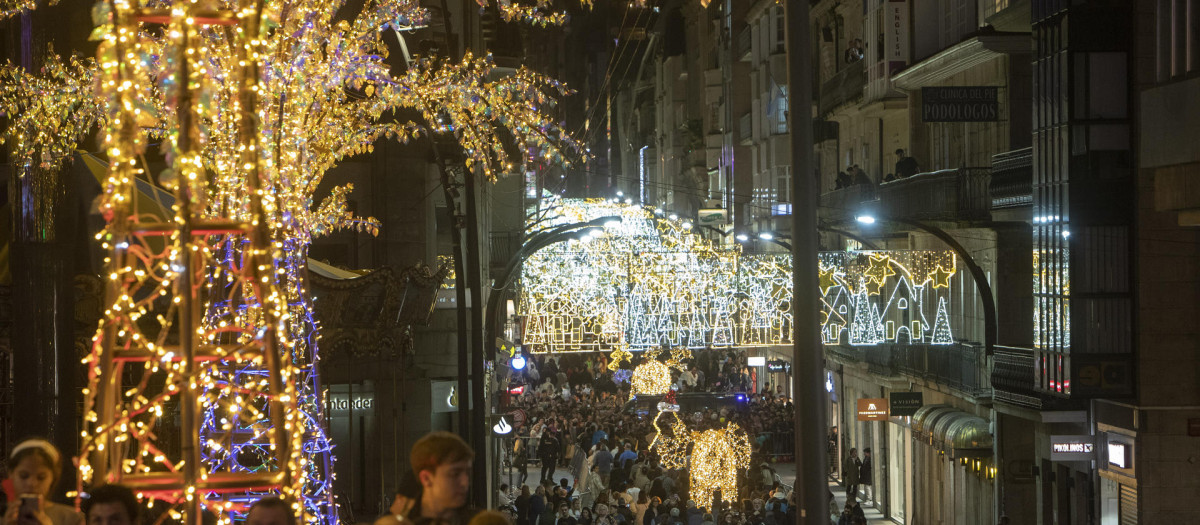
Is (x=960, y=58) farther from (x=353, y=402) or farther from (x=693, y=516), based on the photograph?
(x=353, y=402)

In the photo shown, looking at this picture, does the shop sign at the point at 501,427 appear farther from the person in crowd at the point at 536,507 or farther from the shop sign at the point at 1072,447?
the shop sign at the point at 1072,447

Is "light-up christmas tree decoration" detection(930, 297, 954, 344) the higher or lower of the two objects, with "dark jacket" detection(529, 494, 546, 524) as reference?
higher

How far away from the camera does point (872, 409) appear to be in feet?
95.7

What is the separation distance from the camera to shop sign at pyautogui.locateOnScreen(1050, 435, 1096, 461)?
70.6ft

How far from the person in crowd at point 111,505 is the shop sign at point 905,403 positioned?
24130 mm

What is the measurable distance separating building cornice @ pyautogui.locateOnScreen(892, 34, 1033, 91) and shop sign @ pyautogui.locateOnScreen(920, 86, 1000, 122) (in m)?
0.78

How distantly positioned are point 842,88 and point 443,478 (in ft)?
110

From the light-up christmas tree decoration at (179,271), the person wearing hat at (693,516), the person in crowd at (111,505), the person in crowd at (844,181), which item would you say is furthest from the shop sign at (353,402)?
the person in crowd at (844,181)

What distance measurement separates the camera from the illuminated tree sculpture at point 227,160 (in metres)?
5.31

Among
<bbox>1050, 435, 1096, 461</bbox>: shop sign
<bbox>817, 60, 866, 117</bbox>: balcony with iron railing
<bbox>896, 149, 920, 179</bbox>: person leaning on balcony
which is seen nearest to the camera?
<bbox>1050, 435, 1096, 461</bbox>: shop sign

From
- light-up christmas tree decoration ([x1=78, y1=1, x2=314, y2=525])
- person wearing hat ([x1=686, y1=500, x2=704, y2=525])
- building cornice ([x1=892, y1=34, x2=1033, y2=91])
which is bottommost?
person wearing hat ([x1=686, y1=500, x2=704, y2=525])

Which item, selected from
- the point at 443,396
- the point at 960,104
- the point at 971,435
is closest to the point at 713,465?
the point at 443,396

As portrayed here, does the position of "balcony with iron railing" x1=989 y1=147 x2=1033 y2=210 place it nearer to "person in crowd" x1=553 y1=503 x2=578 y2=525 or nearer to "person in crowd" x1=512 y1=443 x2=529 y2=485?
"person in crowd" x1=553 y1=503 x2=578 y2=525

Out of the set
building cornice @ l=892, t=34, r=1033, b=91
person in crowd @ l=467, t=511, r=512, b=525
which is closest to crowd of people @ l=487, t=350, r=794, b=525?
building cornice @ l=892, t=34, r=1033, b=91
